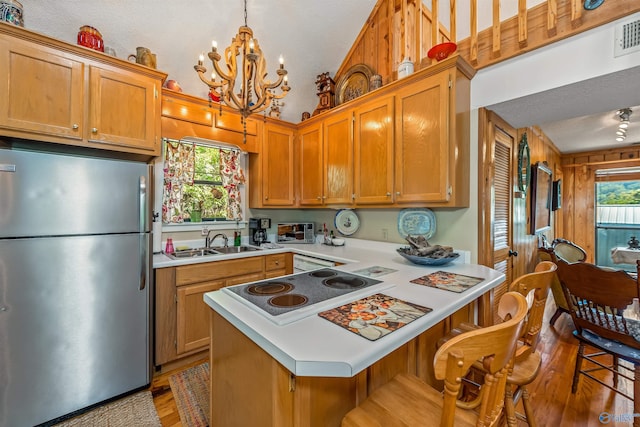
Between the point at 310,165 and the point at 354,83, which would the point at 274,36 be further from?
the point at 310,165

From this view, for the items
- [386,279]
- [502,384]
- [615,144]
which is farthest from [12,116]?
[615,144]

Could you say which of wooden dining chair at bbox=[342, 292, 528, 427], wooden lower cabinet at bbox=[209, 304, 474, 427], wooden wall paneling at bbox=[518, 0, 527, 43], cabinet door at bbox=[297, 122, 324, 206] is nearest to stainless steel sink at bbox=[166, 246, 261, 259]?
cabinet door at bbox=[297, 122, 324, 206]

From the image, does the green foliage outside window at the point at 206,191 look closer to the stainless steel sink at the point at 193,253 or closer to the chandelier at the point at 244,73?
the stainless steel sink at the point at 193,253

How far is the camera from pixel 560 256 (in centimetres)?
329

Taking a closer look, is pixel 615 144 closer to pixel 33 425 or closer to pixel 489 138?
pixel 489 138

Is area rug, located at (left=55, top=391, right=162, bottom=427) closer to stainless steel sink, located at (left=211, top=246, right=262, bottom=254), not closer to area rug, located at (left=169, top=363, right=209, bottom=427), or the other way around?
area rug, located at (left=169, top=363, right=209, bottom=427)

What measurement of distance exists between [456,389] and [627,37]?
2093 millimetres

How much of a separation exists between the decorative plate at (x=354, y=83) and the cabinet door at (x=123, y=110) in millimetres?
1888

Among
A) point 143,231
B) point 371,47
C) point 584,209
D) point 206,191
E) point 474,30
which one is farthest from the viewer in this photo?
point 584,209

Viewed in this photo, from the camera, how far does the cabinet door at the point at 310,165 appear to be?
120 inches

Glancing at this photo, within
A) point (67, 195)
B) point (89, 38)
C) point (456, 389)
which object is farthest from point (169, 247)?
point (456, 389)

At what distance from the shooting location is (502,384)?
0.79m

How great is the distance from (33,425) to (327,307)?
197 centimetres

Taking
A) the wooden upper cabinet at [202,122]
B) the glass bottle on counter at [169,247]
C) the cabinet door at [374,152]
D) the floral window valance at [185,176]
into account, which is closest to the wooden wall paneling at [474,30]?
the cabinet door at [374,152]
